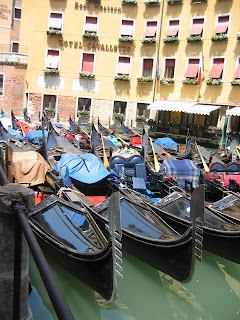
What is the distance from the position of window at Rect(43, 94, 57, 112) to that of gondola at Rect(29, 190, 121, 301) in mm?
10474

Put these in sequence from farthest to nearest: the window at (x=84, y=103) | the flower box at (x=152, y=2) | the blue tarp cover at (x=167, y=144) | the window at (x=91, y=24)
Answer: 1. the window at (x=84, y=103)
2. the window at (x=91, y=24)
3. the flower box at (x=152, y=2)
4. the blue tarp cover at (x=167, y=144)

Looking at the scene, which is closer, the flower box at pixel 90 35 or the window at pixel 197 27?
the window at pixel 197 27

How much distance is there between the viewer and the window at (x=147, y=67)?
44.2ft

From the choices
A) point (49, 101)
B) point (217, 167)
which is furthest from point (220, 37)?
point (217, 167)

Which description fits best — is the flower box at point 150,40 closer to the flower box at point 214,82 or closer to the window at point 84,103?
the flower box at point 214,82

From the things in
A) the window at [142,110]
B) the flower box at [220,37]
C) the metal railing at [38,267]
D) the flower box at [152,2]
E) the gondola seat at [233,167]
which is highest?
the flower box at [152,2]

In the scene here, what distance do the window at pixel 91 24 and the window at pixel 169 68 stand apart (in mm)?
2849

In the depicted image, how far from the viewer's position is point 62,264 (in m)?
3.38

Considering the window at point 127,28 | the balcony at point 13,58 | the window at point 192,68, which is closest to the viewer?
the window at point 192,68

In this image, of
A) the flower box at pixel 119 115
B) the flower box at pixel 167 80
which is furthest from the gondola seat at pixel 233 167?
the flower box at pixel 119 115

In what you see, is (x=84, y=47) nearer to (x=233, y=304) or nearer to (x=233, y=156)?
(x=233, y=156)

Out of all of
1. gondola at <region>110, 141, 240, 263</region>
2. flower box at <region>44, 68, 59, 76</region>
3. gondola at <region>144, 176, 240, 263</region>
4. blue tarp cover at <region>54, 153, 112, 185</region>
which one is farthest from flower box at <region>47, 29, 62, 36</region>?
gondola at <region>144, 176, 240, 263</region>

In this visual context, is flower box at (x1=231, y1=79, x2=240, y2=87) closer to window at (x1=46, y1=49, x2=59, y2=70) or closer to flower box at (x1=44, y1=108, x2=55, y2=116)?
window at (x1=46, y1=49, x2=59, y2=70)

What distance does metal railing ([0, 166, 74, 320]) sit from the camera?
2.87ft
